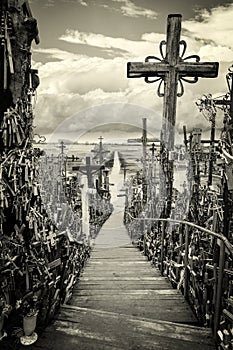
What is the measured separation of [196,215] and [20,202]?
2257mm

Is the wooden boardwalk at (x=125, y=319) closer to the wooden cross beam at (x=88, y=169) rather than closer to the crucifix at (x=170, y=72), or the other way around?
the crucifix at (x=170, y=72)

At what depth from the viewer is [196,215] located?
428 centimetres

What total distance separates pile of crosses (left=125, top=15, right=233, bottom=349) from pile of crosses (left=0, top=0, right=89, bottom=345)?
5.03 feet

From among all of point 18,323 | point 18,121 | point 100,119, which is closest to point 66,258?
point 18,323

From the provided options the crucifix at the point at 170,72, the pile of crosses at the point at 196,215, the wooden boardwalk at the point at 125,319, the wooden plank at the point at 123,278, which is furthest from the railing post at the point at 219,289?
the crucifix at the point at 170,72

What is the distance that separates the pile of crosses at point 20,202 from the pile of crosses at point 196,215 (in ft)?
5.03

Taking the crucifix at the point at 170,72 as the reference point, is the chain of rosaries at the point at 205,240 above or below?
below

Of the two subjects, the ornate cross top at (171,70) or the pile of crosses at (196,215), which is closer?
the pile of crosses at (196,215)

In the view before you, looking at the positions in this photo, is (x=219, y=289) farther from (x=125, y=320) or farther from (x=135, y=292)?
(x=135, y=292)

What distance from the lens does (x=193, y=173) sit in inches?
182

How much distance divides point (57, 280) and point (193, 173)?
2.28 meters

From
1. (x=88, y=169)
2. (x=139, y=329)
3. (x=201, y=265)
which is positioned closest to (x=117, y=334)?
(x=139, y=329)

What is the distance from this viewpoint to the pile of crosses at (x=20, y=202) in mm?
2846

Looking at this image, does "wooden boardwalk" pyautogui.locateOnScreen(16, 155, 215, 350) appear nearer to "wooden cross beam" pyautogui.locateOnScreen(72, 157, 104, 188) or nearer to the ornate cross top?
the ornate cross top
